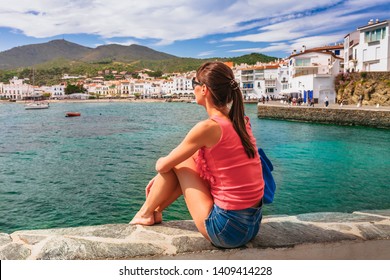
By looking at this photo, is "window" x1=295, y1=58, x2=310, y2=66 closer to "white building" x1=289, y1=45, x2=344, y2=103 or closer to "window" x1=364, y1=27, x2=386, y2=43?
"white building" x1=289, y1=45, x2=344, y2=103

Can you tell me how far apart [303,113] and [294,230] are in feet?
103

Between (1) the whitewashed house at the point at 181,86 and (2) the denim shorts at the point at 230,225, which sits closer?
(2) the denim shorts at the point at 230,225

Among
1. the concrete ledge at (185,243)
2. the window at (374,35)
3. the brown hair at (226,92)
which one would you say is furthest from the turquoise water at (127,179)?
the window at (374,35)

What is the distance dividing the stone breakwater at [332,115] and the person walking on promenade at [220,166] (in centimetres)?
2675

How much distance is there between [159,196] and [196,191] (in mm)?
363

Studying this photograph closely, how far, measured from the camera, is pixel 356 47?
4275cm

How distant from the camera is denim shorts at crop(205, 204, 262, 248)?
2449mm

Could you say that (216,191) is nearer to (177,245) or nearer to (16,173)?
(177,245)

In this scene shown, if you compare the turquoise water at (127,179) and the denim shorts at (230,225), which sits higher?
the denim shorts at (230,225)

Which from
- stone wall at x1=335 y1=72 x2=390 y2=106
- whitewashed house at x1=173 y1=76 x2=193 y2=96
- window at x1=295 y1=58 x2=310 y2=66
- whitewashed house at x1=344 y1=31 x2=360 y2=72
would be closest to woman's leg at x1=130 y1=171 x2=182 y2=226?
stone wall at x1=335 y1=72 x2=390 y2=106

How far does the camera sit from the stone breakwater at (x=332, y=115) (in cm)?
2656

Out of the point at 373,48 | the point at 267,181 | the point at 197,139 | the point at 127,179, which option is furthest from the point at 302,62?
the point at 197,139

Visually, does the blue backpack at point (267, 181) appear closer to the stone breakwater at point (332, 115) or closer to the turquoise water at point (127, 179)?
the turquoise water at point (127, 179)
